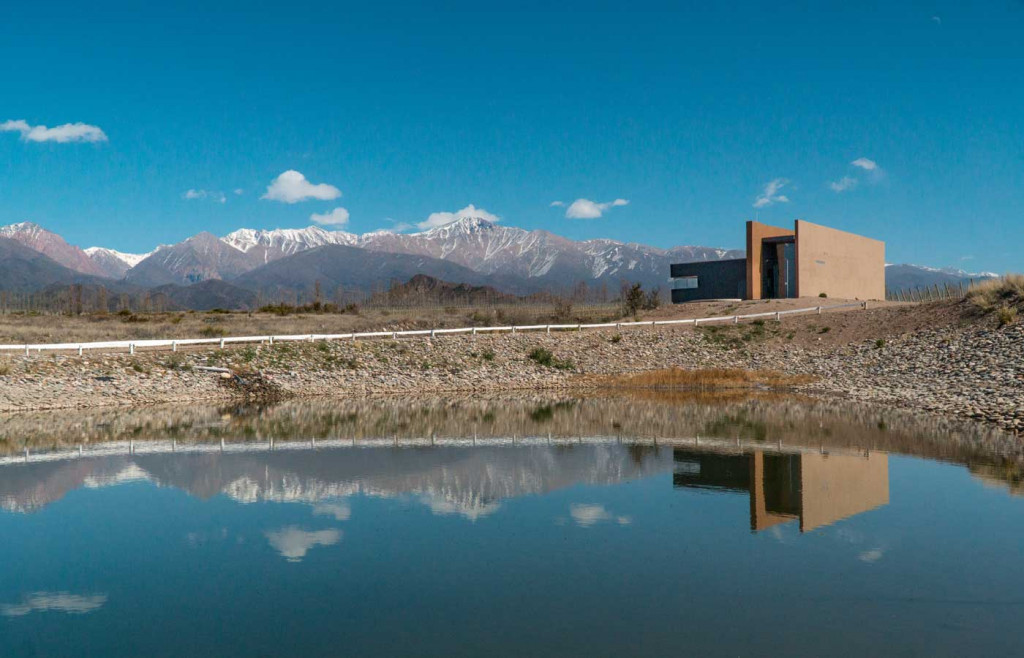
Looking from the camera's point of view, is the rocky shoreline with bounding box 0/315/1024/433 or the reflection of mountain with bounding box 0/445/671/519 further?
the rocky shoreline with bounding box 0/315/1024/433

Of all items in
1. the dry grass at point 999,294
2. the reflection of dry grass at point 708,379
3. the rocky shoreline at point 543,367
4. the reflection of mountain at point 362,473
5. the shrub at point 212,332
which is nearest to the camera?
the reflection of mountain at point 362,473

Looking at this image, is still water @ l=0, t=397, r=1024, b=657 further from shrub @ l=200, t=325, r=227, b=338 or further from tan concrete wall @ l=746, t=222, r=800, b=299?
tan concrete wall @ l=746, t=222, r=800, b=299

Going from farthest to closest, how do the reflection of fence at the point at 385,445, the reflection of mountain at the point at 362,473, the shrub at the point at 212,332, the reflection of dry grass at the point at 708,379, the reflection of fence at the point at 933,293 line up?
the reflection of fence at the point at 933,293 < the shrub at the point at 212,332 < the reflection of dry grass at the point at 708,379 < the reflection of fence at the point at 385,445 < the reflection of mountain at the point at 362,473

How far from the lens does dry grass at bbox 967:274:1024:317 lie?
41.9 metres

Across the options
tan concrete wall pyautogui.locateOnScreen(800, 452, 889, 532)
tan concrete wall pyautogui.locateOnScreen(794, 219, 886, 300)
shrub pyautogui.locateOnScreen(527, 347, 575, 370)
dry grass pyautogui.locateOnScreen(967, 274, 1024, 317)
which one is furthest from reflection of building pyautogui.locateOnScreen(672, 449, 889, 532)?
tan concrete wall pyautogui.locateOnScreen(794, 219, 886, 300)

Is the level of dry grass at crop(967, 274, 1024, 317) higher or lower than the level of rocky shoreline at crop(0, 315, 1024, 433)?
higher

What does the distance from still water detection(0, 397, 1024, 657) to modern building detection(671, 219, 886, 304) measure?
40563mm

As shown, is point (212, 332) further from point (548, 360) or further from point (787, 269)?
point (787, 269)

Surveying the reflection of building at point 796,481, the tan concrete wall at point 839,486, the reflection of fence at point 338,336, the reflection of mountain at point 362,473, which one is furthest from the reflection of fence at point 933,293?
the reflection of mountain at point 362,473

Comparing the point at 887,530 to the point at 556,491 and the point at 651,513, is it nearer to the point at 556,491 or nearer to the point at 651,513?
the point at 651,513

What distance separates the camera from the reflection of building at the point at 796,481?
43.8 feet

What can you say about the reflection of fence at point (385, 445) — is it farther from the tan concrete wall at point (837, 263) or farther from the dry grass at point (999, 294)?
the tan concrete wall at point (837, 263)

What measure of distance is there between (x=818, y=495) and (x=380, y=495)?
8.18 m

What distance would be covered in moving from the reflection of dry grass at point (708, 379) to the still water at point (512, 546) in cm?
1744
